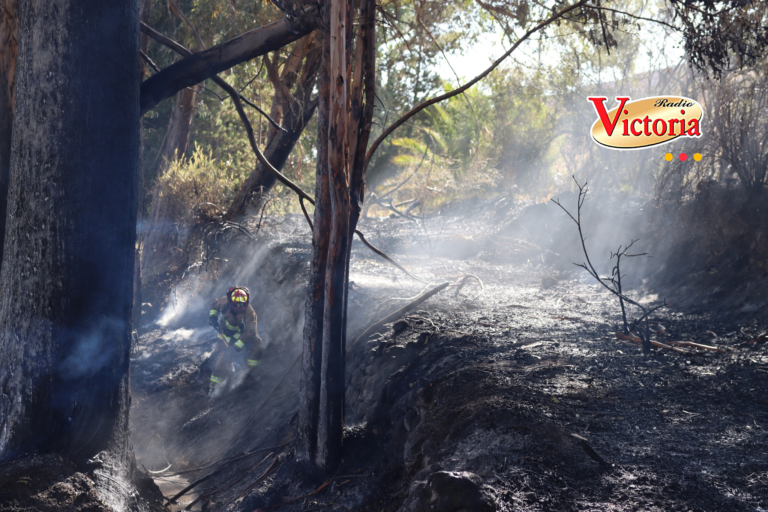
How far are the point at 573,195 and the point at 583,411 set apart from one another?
1325cm

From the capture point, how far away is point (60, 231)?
3.46m

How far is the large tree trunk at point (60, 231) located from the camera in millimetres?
3449

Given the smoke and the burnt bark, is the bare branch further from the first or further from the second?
the smoke

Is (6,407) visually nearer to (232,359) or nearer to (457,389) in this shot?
(457,389)

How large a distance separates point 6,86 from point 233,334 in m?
4.78

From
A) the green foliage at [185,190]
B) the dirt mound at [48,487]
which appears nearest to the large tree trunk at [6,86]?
the dirt mound at [48,487]

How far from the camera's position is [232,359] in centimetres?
841

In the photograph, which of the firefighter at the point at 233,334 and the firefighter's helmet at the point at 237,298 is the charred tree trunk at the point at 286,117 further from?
the firefighter at the point at 233,334

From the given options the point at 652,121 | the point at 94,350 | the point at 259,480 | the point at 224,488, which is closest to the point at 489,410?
the point at 259,480

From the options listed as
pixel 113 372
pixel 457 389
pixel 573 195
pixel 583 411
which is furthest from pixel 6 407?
pixel 573 195

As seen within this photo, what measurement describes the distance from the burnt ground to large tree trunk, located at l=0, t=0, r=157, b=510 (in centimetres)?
190

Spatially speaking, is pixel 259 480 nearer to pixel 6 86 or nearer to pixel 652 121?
pixel 6 86

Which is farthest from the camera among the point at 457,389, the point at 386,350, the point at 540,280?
the point at 540,280

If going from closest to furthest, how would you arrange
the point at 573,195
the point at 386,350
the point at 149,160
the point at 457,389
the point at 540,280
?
the point at 457,389 < the point at 386,350 < the point at 540,280 < the point at 573,195 < the point at 149,160
